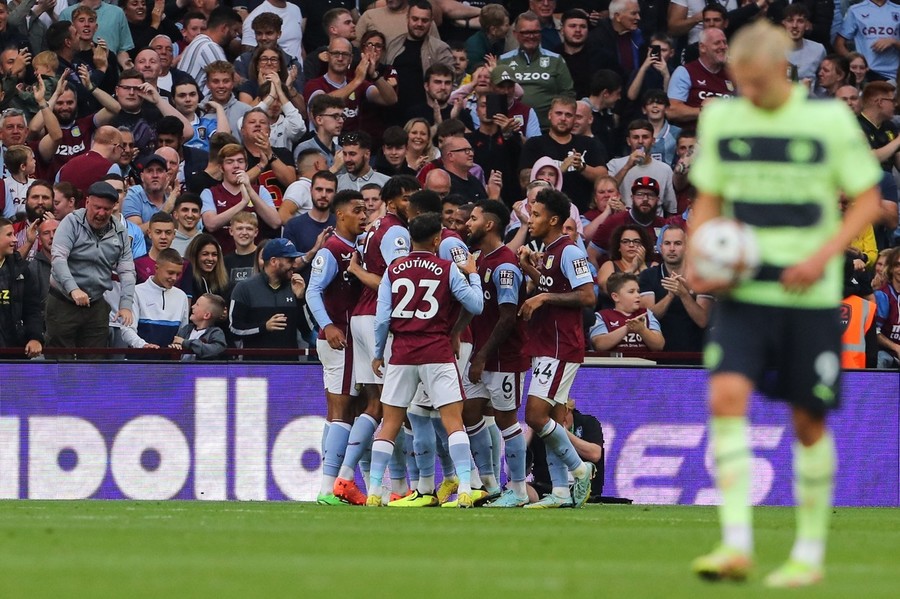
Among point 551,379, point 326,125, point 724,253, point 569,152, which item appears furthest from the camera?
point 569,152

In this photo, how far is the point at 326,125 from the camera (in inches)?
740

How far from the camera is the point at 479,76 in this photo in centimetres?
1947

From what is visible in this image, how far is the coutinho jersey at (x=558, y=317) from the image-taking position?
13859mm

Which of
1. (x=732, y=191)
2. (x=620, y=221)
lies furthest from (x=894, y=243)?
(x=732, y=191)

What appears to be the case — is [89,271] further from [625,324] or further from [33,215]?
[625,324]

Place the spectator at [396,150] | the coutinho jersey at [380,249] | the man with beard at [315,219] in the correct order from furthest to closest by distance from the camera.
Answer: the spectator at [396,150] < the man with beard at [315,219] < the coutinho jersey at [380,249]

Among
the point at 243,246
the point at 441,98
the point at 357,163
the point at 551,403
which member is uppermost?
the point at 441,98

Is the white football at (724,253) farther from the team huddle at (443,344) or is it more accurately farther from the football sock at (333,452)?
the football sock at (333,452)

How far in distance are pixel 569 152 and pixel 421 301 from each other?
6128 mm

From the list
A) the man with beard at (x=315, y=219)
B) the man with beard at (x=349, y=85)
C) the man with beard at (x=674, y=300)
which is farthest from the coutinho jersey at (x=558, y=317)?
the man with beard at (x=349, y=85)

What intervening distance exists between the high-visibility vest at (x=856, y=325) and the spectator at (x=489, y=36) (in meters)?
6.28

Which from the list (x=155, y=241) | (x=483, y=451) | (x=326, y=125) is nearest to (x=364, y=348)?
(x=483, y=451)

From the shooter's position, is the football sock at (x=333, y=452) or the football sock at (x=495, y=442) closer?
the football sock at (x=333, y=452)

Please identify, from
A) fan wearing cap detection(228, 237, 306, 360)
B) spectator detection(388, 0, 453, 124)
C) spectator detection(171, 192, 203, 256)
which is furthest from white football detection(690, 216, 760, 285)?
spectator detection(388, 0, 453, 124)
